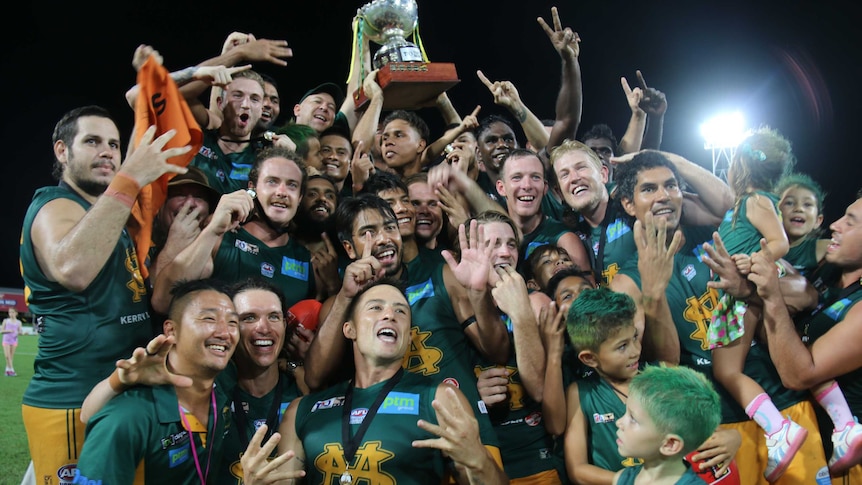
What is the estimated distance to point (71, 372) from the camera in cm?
339

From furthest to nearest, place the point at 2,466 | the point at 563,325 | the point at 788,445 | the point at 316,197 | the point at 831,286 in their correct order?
1. the point at 2,466
2. the point at 316,197
3. the point at 831,286
4. the point at 563,325
5. the point at 788,445

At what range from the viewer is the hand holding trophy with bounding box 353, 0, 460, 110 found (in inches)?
217

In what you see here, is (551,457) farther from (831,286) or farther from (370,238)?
(831,286)

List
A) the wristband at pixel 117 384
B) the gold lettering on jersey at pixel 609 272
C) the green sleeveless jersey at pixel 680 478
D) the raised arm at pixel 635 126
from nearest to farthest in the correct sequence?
the green sleeveless jersey at pixel 680 478 → the wristband at pixel 117 384 → the gold lettering on jersey at pixel 609 272 → the raised arm at pixel 635 126

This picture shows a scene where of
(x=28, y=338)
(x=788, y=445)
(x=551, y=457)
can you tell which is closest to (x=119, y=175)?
(x=551, y=457)

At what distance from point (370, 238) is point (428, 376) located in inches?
36.2

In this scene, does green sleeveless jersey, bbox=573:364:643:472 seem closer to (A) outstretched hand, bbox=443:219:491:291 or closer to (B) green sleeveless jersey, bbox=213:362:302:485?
(A) outstretched hand, bbox=443:219:491:291

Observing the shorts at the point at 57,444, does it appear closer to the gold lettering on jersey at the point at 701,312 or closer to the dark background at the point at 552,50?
the gold lettering on jersey at the point at 701,312

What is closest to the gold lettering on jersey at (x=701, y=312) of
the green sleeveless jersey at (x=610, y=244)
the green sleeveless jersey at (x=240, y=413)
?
the green sleeveless jersey at (x=610, y=244)

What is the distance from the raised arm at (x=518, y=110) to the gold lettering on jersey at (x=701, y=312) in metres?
2.44

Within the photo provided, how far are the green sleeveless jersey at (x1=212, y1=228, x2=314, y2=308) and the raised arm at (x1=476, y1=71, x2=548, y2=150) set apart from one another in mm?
2355

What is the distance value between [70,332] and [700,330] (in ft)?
11.5

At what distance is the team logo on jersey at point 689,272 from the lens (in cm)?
398

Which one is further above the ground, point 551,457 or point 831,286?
point 831,286
